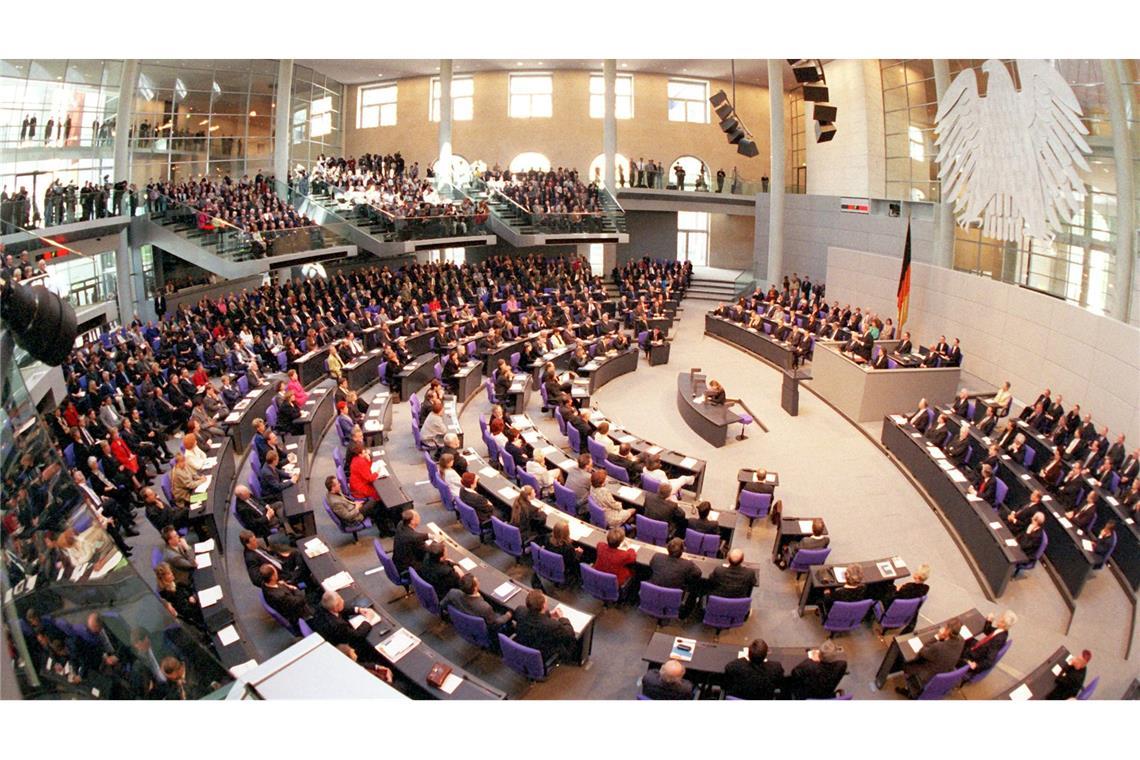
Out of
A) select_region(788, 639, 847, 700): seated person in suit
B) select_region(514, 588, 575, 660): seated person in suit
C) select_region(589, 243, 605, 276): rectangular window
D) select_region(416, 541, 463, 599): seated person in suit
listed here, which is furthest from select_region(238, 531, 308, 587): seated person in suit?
select_region(589, 243, 605, 276): rectangular window

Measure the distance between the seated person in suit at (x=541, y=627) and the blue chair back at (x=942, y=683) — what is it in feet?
10.5

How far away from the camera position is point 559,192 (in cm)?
2620

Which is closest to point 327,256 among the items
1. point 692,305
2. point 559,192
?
point 559,192

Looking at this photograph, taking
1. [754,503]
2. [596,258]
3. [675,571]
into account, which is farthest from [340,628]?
[596,258]

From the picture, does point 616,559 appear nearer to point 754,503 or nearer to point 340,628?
point 340,628

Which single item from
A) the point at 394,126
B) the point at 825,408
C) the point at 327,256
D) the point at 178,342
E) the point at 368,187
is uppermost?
the point at 394,126

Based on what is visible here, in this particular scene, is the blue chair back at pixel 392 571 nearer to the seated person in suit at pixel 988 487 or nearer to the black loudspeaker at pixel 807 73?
the seated person in suit at pixel 988 487

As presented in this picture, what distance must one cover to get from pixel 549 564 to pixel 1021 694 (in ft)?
14.7

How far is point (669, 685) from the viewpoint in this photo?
236 inches

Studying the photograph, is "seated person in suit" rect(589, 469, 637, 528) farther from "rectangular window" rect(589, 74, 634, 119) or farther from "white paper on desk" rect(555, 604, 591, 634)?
"rectangular window" rect(589, 74, 634, 119)

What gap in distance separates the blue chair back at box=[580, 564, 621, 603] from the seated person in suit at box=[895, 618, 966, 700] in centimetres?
281

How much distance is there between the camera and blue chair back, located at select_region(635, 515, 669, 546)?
8852 mm
